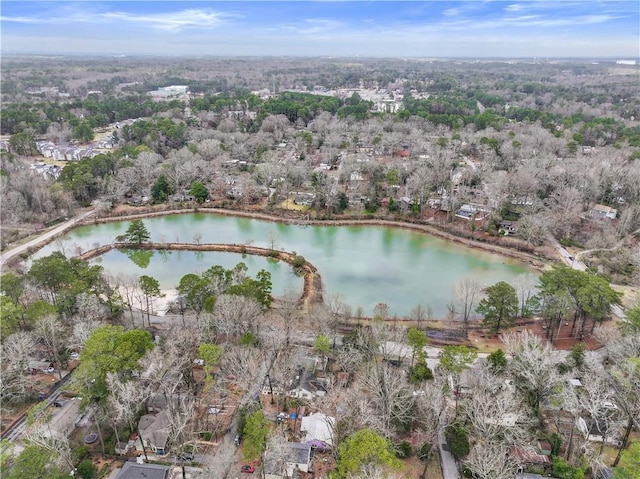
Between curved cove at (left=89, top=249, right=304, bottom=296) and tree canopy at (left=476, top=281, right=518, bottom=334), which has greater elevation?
tree canopy at (left=476, top=281, right=518, bottom=334)

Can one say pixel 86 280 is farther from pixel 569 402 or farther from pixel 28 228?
pixel 569 402

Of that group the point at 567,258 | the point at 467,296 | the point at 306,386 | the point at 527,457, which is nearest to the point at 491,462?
the point at 527,457

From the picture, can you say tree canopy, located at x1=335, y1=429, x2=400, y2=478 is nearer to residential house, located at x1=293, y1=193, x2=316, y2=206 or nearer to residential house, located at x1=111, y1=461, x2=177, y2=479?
residential house, located at x1=111, y1=461, x2=177, y2=479

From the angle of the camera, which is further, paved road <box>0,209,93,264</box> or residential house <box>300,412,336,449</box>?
paved road <box>0,209,93,264</box>

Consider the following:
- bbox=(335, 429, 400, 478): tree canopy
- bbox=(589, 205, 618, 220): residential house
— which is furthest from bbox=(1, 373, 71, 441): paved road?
bbox=(589, 205, 618, 220): residential house

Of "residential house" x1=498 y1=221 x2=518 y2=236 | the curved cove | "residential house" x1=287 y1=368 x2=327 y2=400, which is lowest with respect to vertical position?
the curved cove

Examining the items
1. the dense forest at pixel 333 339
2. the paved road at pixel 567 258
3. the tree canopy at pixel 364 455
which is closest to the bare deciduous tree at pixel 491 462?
the dense forest at pixel 333 339
